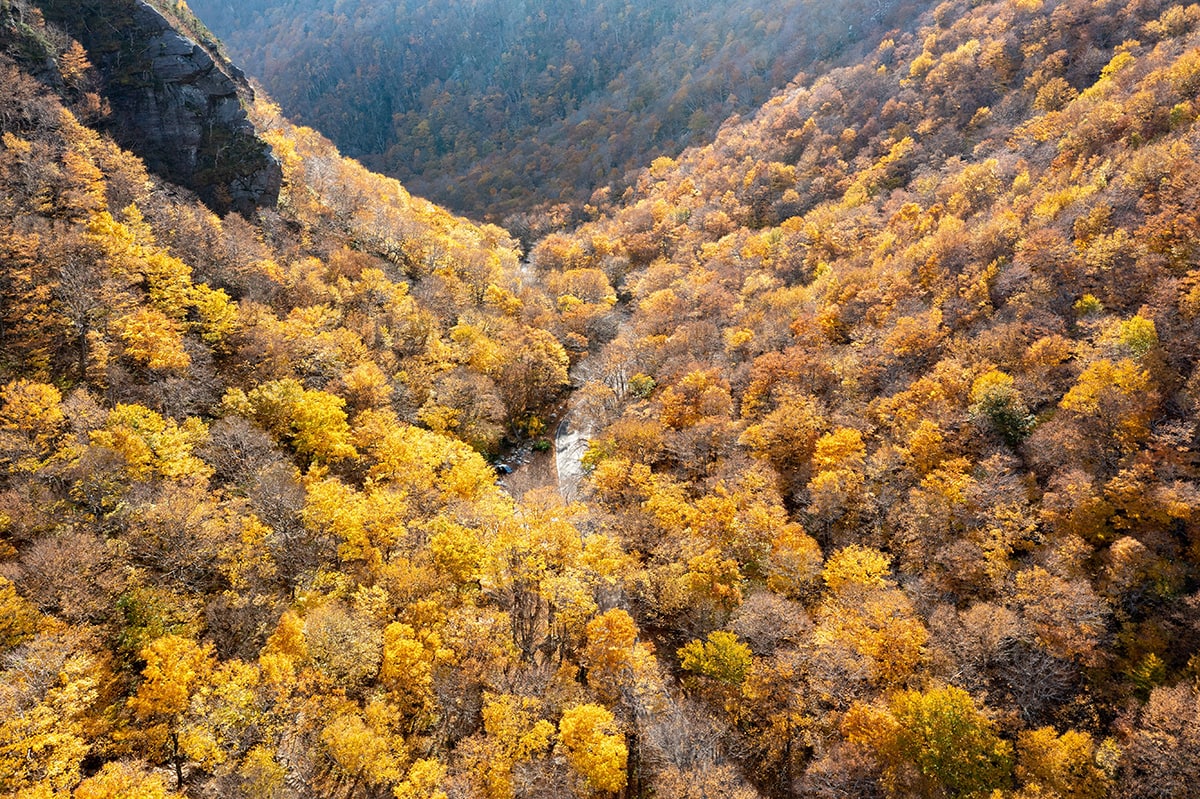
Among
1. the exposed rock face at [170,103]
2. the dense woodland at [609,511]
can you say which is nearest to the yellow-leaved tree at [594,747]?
the dense woodland at [609,511]

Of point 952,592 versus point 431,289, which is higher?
point 431,289

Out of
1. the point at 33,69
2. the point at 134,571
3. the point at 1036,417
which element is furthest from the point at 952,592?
the point at 33,69

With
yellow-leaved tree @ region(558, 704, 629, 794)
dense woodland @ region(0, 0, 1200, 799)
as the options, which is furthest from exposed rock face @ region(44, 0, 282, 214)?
yellow-leaved tree @ region(558, 704, 629, 794)

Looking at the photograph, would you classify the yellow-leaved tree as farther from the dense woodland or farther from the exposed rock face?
the exposed rock face

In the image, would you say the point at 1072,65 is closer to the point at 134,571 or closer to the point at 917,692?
the point at 917,692

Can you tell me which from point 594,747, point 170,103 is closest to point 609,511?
point 594,747
